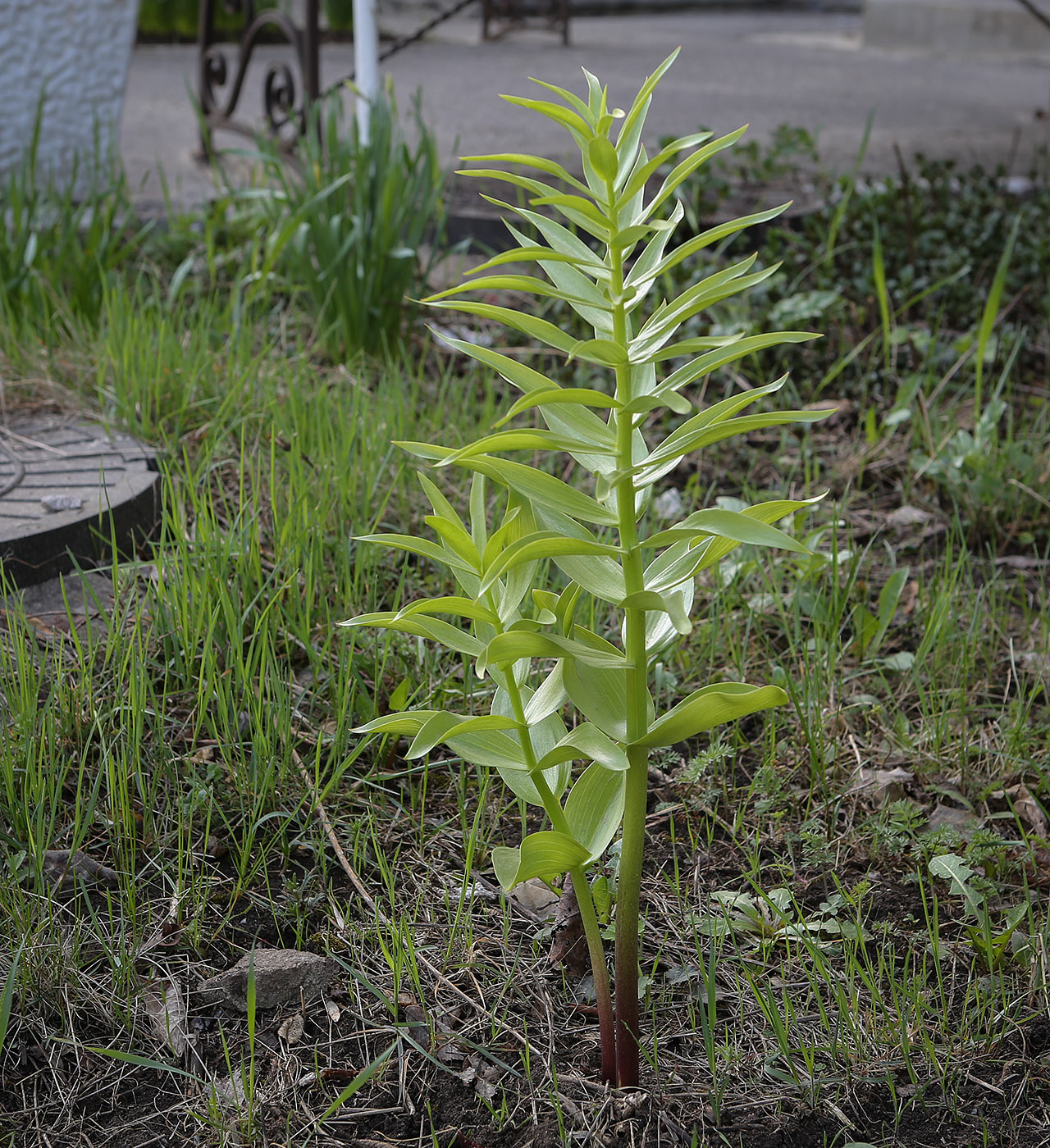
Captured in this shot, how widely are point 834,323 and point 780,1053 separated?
2.18 meters

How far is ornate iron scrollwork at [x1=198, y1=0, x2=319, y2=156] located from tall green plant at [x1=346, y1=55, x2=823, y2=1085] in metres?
2.59

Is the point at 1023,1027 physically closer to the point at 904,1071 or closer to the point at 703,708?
the point at 904,1071

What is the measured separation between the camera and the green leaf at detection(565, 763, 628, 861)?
1.11m

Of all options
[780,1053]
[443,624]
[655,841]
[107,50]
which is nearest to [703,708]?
[443,624]

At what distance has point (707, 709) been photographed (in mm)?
989

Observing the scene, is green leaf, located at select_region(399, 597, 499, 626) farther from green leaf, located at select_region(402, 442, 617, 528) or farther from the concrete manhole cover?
the concrete manhole cover

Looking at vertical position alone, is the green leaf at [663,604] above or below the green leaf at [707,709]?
above

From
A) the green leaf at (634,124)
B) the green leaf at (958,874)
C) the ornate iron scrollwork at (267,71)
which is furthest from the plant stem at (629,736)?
the ornate iron scrollwork at (267,71)

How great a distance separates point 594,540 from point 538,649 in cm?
15

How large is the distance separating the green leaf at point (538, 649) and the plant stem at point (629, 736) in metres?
0.04

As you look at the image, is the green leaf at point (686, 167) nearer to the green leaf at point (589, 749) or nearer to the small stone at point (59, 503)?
the green leaf at point (589, 749)

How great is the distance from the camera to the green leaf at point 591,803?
1.11 m

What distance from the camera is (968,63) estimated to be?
30.5 ft

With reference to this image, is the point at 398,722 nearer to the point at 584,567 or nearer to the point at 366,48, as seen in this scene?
the point at 584,567
